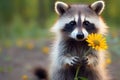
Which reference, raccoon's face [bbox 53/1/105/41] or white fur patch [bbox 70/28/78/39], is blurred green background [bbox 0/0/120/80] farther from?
white fur patch [bbox 70/28/78/39]

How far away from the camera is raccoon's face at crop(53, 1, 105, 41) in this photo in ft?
25.3

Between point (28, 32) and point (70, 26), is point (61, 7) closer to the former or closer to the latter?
point (70, 26)

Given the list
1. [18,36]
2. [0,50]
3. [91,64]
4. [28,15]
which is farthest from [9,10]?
[91,64]

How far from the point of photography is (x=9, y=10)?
19594 mm

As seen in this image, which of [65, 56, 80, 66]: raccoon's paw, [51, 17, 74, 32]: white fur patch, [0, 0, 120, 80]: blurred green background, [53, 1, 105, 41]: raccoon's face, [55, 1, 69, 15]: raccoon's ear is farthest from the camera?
[0, 0, 120, 80]: blurred green background

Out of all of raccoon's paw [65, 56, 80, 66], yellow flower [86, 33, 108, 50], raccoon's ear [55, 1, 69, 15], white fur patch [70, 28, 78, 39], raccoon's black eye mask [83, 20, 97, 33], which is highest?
raccoon's ear [55, 1, 69, 15]

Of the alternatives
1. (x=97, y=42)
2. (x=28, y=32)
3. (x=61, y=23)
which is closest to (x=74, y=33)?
(x=61, y=23)

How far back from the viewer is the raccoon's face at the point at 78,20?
770cm

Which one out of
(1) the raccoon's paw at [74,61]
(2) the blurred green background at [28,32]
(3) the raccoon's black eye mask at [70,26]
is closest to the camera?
(1) the raccoon's paw at [74,61]

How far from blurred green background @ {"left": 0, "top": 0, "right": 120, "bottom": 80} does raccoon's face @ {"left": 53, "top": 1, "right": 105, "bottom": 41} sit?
1578 mm

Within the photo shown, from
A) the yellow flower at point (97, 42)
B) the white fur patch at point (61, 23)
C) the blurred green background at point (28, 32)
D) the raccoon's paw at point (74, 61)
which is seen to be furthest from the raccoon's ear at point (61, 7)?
the blurred green background at point (28, 32)

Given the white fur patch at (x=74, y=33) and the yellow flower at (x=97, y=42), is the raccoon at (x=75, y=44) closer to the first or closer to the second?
the white fur patch at (x=74, y=33)

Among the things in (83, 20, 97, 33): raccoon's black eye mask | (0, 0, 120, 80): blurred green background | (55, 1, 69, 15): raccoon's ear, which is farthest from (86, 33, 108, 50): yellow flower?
(0, 0, 120, 80): blurred green background

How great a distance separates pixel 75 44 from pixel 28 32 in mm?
9296
